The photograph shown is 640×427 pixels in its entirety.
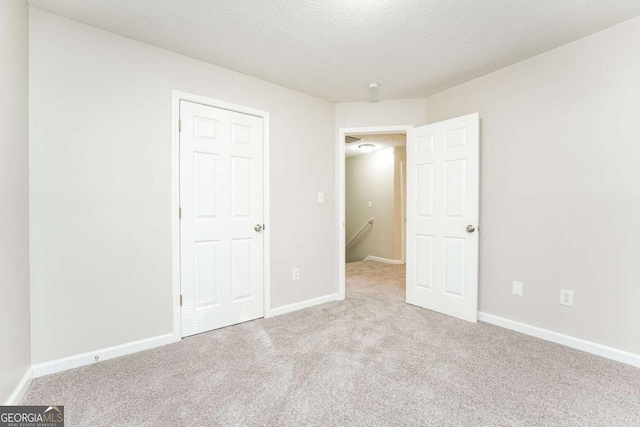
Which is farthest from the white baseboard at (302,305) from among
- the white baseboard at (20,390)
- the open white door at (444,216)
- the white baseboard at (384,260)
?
the white baseboard at (384,260)

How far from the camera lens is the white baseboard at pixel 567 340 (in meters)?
1.98

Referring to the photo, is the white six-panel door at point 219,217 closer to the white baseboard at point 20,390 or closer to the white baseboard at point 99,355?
the white baseboard at point 99,355

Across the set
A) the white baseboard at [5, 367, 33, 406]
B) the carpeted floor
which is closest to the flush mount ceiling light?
the carpeted floor

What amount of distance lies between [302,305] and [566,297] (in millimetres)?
2303

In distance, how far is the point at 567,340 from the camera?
88.2 inches

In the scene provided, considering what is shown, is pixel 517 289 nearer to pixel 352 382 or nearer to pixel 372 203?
pixel 352 382

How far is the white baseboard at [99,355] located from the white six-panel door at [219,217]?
8.0 inches

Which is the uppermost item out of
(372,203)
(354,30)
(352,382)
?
(354,30)

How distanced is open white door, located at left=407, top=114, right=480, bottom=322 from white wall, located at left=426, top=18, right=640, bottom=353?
158mm

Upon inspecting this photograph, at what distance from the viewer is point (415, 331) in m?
2.52

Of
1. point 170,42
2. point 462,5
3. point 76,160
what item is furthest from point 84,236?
point 462,5

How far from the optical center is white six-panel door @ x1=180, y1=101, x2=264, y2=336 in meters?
2.43

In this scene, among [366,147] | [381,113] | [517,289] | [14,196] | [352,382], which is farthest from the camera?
[366,147]

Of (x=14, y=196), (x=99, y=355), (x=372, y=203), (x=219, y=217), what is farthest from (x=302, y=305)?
(x=372, y=203)
